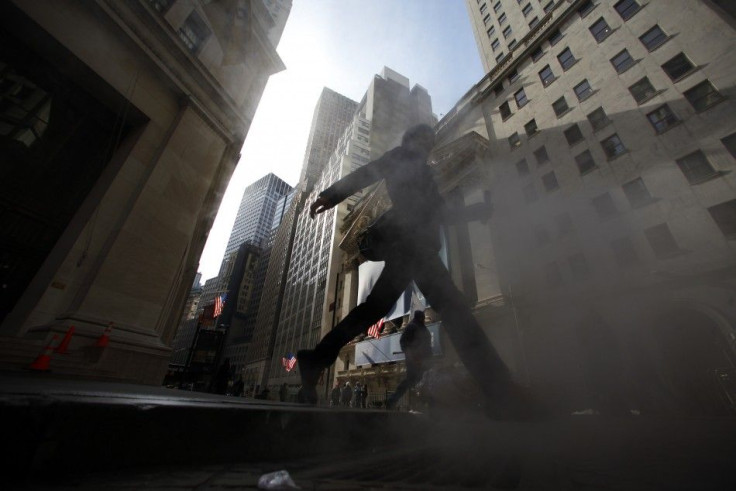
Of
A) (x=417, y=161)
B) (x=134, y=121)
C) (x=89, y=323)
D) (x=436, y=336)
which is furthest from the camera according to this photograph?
(x=436, y=336)

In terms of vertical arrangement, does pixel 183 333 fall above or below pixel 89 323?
above

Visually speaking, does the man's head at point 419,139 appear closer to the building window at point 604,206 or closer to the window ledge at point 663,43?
the building window at point 604,206

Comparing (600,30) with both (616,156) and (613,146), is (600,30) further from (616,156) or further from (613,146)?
(616,156)

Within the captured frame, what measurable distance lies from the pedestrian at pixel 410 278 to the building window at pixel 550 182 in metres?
15.1

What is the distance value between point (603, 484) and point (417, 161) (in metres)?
2.19

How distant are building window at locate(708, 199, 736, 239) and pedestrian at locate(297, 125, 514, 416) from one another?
12941mm

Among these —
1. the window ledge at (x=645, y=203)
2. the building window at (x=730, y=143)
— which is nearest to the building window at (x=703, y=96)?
the building window at (x=730, y=143)

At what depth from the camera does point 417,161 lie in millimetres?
2492

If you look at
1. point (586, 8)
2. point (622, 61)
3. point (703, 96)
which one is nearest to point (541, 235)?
point (703, 96)

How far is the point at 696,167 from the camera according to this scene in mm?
10500

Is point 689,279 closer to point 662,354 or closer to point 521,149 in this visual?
point 662,354

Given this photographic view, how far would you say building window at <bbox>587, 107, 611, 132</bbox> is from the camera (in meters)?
13.5

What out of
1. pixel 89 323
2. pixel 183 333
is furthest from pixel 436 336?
pixel 183 333

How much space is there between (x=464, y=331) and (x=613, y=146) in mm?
15993
